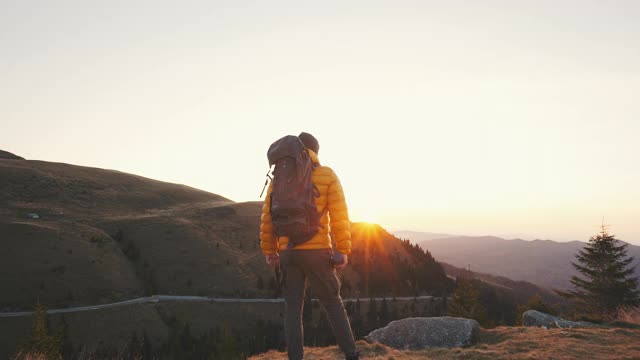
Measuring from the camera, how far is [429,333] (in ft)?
42.3

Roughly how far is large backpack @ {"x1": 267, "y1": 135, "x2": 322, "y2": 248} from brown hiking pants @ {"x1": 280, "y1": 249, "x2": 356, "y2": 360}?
28cm

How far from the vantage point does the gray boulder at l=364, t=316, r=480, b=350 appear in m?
12.3

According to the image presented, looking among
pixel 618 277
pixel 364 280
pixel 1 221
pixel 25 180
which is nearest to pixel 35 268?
pixel 1 221

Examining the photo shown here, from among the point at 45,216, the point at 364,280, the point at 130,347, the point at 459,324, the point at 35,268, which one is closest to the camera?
the point at 459,324

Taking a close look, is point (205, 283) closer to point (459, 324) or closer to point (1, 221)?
point (1, 221)

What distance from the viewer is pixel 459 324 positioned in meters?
12.7

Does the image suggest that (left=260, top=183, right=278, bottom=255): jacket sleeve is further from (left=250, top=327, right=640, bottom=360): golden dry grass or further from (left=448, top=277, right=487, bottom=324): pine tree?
(left=448, top=277, right=487, bottom=324): pine tree

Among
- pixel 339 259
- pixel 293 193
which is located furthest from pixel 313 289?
pixel 293 193

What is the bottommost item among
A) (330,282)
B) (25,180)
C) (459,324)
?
(459,324)

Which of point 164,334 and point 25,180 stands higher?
point 25,180

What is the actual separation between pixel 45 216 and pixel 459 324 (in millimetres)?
85644

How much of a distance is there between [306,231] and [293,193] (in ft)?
1.94

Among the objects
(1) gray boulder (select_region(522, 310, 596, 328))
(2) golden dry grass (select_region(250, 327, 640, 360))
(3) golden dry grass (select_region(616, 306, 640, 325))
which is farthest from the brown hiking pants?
(3) golden dry grass (select_region(616, 306, 640, 325))

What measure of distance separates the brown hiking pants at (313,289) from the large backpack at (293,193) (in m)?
0.28
